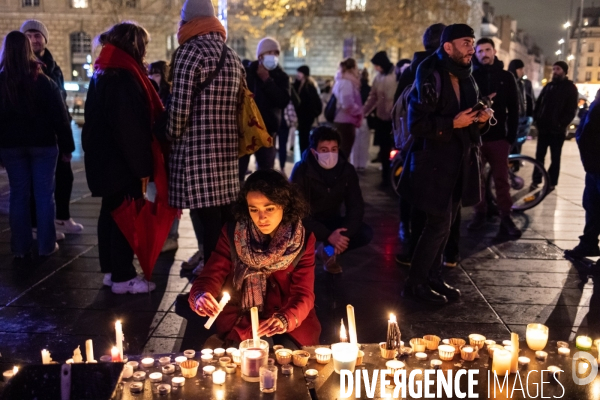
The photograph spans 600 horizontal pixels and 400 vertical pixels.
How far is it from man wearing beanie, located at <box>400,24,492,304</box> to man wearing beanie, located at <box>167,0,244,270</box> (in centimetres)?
131

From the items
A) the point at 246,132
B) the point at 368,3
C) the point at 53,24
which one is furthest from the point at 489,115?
the point at 53,24

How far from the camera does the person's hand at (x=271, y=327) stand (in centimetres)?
274

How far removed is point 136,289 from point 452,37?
118 inches

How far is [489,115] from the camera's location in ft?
14.3

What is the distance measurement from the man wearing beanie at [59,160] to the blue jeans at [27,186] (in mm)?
476

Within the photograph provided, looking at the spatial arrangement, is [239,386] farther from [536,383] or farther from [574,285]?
[574,285]

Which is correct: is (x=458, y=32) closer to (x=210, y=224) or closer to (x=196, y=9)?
(x=196, y=9)

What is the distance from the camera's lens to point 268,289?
322 cm

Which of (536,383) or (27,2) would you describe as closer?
(536,383)

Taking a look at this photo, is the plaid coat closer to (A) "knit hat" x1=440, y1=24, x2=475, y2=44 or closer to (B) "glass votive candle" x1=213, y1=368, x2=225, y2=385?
(A) "knit hat" x1=440, y1=24, x2=475, y2=44

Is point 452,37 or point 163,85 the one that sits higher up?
point 452,37

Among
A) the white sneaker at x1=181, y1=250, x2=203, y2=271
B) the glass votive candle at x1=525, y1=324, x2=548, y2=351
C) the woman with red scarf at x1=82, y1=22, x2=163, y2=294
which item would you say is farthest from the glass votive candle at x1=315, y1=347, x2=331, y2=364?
the white sneaker at x1=181, y1=250, x2=203, y2=271

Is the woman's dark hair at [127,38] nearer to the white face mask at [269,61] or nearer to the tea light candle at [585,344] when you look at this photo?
the white face mask at [269,61]

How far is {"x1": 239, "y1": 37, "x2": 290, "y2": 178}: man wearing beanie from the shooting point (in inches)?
291
